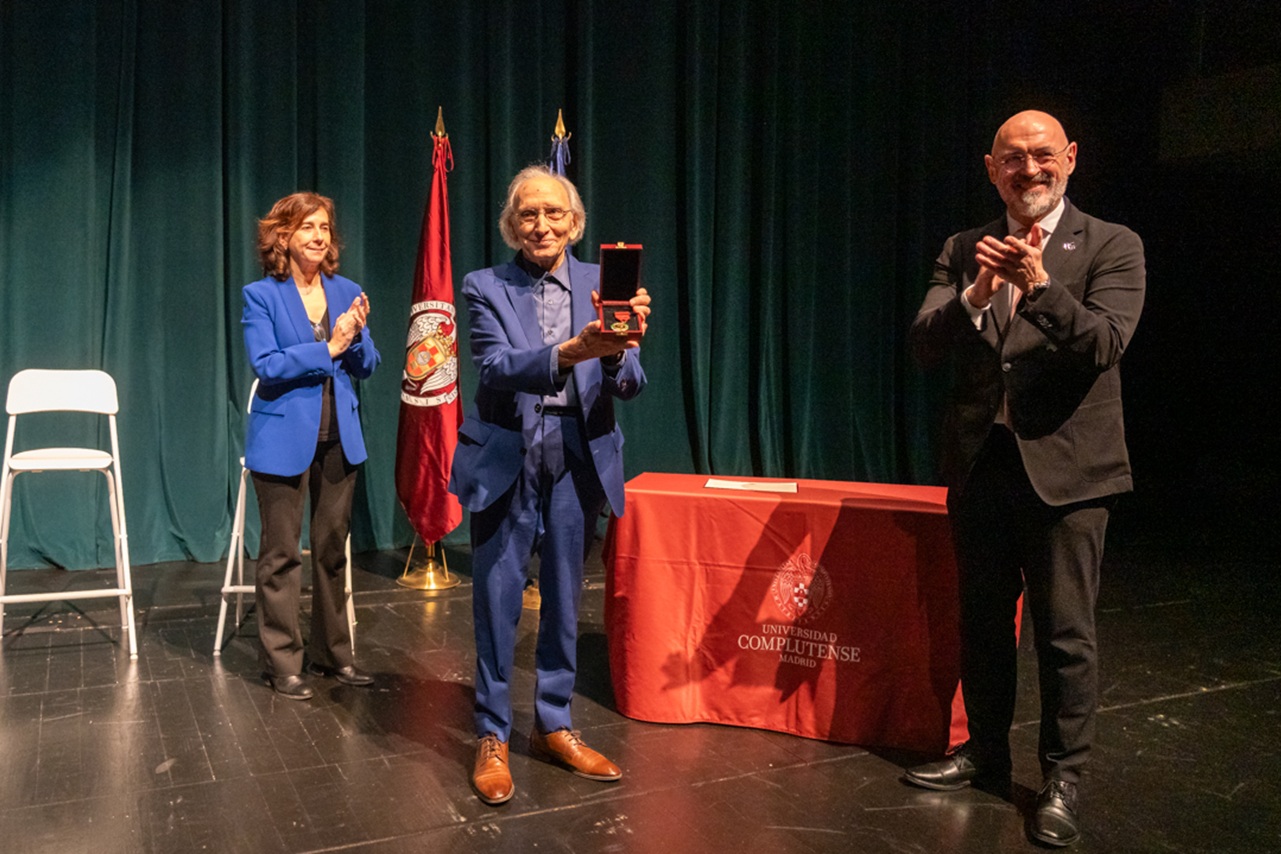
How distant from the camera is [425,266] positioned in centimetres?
484

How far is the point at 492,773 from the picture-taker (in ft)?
8.47

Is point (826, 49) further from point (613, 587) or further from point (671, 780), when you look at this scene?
point (671, 780)

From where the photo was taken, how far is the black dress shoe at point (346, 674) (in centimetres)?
344

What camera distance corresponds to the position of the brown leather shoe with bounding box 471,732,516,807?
2.54 m

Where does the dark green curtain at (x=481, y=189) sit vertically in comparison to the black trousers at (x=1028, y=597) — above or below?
above

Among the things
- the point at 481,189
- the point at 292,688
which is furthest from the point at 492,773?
the point at 481,189

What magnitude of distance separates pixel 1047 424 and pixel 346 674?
7.75ft

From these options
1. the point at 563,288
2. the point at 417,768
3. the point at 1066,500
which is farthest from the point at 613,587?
the point at 1066,500

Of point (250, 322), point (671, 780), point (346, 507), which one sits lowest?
point (671, 780)

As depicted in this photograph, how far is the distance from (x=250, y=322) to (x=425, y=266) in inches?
64.5

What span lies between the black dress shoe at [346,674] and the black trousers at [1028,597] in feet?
6.35

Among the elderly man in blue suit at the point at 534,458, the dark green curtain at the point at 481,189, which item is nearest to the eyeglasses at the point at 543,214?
the elderly man in blue suit at the point at 534,458

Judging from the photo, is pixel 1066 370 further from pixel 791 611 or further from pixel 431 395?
pixel 431 395

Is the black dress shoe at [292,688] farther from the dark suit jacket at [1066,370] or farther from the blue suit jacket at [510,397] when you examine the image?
the dark suit jacket at [1066,370]
